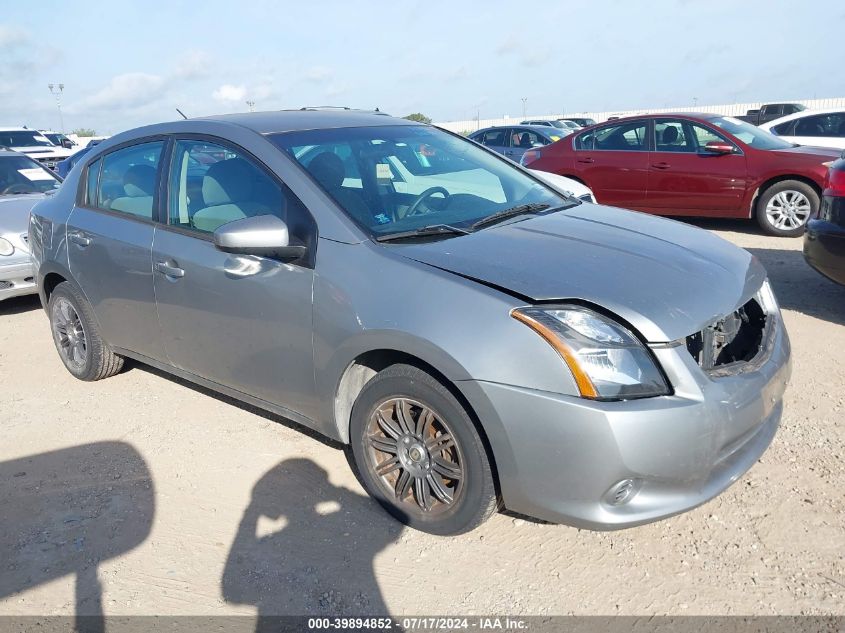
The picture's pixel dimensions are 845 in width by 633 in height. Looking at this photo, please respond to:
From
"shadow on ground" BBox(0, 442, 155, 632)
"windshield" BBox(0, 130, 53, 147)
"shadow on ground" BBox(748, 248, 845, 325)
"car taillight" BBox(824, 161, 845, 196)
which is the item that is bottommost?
"shadow on ground" BBox(748, 248, 845, 325)

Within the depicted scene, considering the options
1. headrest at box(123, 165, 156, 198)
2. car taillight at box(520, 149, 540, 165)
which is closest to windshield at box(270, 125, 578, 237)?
headrest at box(123, 165, 156, 198)

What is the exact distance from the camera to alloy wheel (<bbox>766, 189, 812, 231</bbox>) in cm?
829

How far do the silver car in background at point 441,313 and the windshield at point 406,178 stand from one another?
0.01 metres

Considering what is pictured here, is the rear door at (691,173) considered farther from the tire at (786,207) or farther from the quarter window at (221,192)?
the quarter window at (221,192)

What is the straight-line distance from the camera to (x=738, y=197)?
861cm

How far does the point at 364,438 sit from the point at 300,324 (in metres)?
0.57

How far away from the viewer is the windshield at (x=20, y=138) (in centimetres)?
1759

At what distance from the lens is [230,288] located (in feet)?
11.0

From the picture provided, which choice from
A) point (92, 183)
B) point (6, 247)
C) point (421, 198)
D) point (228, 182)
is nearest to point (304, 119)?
point (228, 182)

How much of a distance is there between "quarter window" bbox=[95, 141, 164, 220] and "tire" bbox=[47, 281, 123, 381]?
2.26 ft

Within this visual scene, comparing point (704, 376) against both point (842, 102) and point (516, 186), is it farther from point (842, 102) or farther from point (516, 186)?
point (842, 102)

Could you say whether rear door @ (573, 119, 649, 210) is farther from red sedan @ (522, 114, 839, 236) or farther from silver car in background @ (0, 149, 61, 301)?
silver car in background @ (0, 149, 61, 301)

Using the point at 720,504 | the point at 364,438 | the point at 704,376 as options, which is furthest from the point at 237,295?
the point at 720,504

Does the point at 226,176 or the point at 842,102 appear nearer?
the point at 226,176
